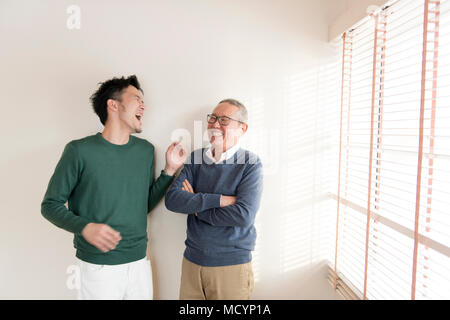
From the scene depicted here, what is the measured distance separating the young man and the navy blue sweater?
0.80ft

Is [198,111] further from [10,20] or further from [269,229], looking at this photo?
[10,20]

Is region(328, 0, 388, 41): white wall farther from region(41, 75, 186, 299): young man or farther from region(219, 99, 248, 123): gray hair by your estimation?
region(41, 75, 186, 299): young man

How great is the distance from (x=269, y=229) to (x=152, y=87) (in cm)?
114

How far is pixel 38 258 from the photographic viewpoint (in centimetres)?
170

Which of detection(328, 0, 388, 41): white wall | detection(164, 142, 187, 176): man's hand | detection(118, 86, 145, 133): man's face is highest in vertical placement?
detection(328, 0, 388, 41): white wall

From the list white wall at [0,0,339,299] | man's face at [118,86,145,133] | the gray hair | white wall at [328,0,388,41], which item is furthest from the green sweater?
white wall at [328,0,388,41]

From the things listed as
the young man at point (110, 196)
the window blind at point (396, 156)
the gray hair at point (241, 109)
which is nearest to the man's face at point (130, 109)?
the young man at point (110, 196)

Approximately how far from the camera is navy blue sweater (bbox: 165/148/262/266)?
4.57 ft

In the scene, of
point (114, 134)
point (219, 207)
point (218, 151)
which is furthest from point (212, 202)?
point (114, 134)

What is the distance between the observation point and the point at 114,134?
4.87ft

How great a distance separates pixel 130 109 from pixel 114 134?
0.16 metres

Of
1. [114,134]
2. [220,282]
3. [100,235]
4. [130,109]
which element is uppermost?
[130,109]

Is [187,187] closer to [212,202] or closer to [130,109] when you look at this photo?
[212,202]
